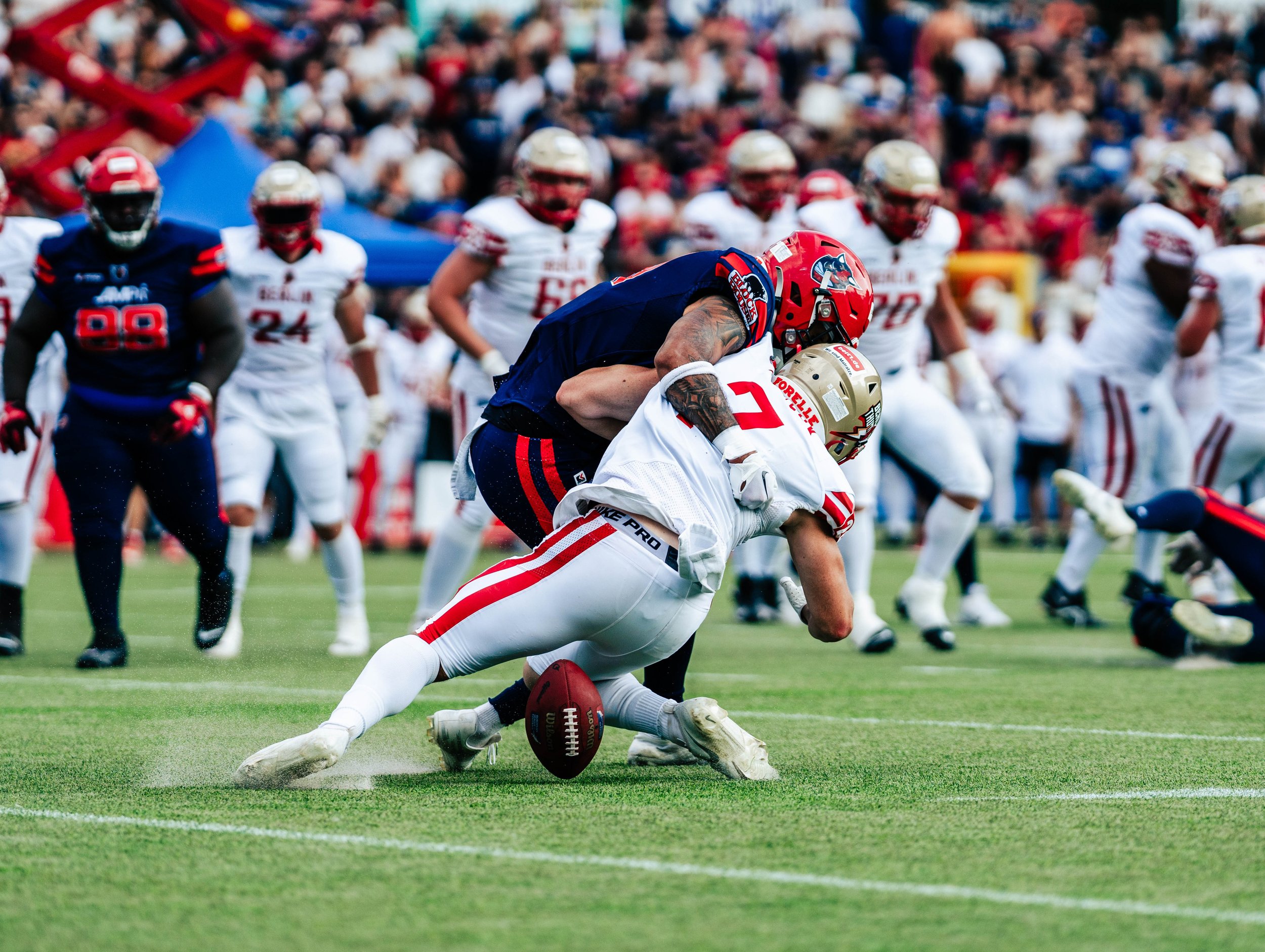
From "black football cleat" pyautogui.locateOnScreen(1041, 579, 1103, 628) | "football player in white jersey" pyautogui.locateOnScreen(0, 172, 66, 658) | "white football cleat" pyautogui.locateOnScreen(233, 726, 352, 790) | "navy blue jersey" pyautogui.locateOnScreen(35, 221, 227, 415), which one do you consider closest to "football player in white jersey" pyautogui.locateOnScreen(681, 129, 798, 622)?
"black football cleat" pyautogui.locateOnScreen(1041, 579, 1103, 628)

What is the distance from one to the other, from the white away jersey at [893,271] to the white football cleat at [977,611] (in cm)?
166

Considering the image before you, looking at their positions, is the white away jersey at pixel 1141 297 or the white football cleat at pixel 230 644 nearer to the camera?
the white football cleat at pixel 230 644

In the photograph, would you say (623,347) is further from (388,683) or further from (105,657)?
(105,657)

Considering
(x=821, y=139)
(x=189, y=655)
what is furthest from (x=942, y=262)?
(x=821, y=139)

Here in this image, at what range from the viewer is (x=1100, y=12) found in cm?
2373

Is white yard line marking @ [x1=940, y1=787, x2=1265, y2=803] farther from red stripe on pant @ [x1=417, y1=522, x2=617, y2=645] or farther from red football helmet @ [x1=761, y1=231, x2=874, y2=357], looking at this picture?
red football helmet @ [x1=761, y1=231, x2=874, y2=357]

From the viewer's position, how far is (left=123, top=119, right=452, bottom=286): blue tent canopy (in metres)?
13.4

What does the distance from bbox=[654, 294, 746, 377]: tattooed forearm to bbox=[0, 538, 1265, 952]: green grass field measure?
100 cm

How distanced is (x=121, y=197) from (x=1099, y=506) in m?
3.99

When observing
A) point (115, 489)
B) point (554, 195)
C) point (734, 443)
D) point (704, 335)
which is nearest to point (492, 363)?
point (554, 195)

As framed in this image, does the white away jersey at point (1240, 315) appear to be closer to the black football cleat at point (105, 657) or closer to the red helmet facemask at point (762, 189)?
the red helmet facemask at point (762, 189)

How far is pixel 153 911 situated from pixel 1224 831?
2.08 metres

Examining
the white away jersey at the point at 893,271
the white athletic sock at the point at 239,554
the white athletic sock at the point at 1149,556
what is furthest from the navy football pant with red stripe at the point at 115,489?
the white athletic sock at the point at 1149,556

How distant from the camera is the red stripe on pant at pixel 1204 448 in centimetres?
810
